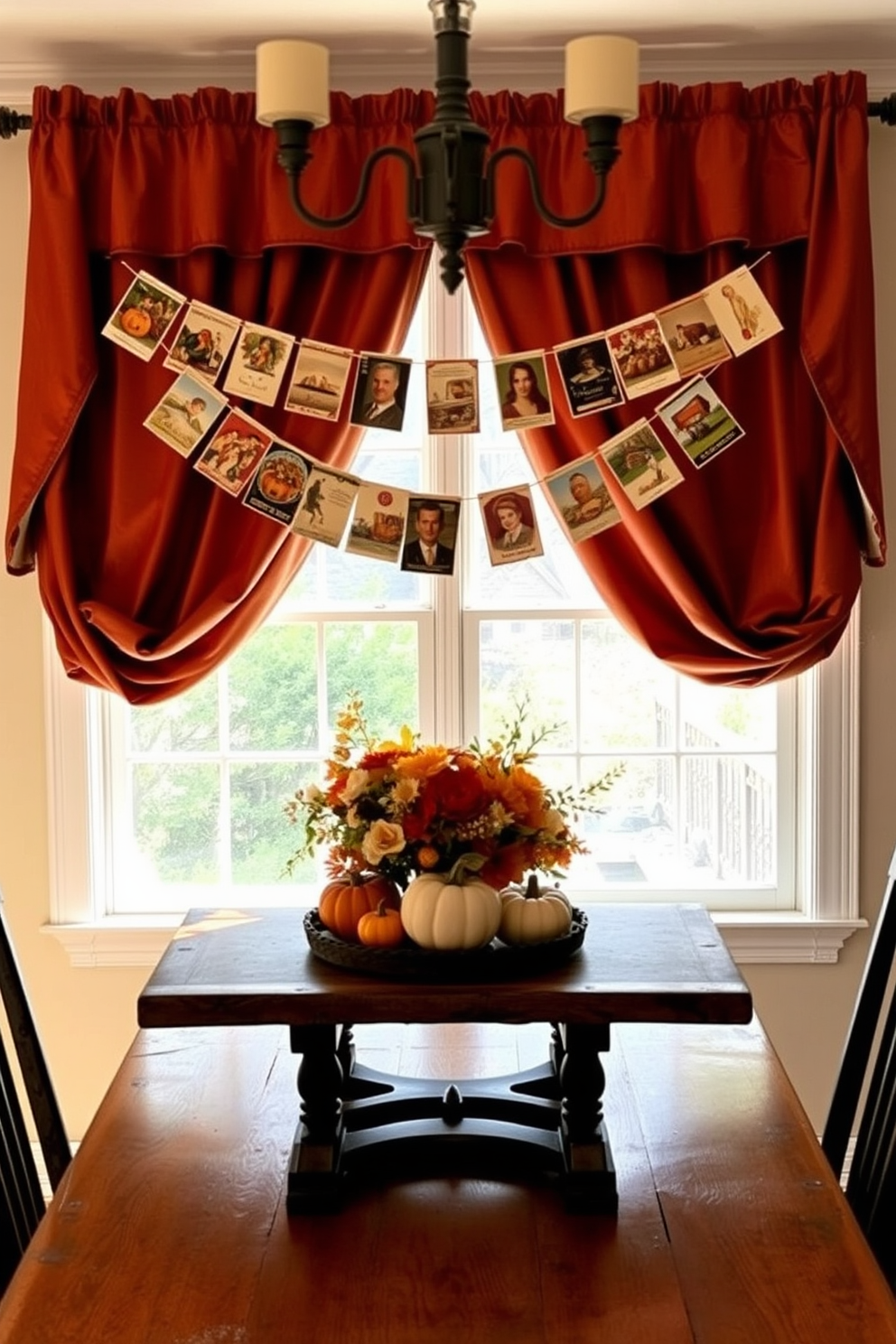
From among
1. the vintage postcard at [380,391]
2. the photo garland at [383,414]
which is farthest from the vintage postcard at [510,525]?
the vintage postcard at [380,391]

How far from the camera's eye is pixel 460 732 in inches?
132

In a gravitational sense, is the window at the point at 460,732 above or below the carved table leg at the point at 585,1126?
above

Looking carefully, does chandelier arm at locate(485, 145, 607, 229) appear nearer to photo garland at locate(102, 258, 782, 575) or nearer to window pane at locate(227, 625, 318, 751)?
photo garland at locate(102, 258, 782, 575)

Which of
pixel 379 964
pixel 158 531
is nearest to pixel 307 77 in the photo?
pixel 379 964

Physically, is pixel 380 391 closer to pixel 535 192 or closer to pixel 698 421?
pixel 698 421

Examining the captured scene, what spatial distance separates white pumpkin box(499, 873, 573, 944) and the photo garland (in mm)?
1211

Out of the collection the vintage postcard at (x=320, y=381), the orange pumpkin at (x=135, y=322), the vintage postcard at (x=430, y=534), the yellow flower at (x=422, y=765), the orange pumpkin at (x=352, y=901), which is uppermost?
the orange pumpkin at (x=135, y=322)

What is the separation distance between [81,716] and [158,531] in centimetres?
49

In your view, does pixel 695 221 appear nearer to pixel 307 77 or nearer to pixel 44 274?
pixel 44 274

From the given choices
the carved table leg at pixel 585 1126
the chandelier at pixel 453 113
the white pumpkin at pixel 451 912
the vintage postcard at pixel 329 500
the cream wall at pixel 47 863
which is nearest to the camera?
the chandelier at pixel 453 113

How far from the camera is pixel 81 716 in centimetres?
331

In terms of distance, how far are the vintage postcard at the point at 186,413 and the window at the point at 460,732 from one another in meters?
0.41

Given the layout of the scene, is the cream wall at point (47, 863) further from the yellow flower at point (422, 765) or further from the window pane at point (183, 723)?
the yellow flower at point (422, 765)

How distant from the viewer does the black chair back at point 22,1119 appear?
195 cm
